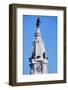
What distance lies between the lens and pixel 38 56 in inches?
61.0

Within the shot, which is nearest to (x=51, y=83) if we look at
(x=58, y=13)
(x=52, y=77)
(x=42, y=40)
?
(x=52, y=77)

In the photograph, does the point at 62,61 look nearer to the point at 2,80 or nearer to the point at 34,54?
the point at 34,54

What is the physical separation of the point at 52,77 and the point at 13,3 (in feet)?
1.62

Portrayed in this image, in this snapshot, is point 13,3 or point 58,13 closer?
point 13,3

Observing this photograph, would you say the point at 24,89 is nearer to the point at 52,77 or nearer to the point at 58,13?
the point at 52,77

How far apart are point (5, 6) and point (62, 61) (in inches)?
18.8

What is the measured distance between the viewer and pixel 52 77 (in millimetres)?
1576

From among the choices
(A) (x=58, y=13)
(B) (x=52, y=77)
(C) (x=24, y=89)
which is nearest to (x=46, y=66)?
(B) (x=52, y=77)

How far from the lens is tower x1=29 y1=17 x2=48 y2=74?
1.54 meters

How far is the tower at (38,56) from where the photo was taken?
1535mm

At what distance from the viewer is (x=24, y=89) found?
1525 mm

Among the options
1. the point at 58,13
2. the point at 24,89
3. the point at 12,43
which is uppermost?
the point at 58,13

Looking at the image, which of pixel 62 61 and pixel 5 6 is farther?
pixel 62 61

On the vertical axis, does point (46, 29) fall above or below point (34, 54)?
above
